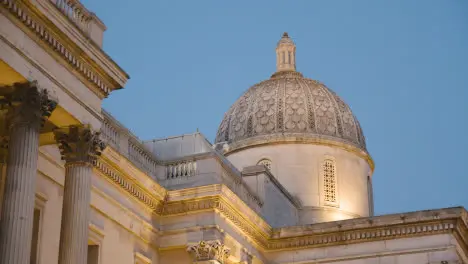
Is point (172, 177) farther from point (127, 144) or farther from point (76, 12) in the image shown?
point (76, 12)

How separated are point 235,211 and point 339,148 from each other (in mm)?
10878

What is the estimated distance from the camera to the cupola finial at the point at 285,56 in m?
43.4

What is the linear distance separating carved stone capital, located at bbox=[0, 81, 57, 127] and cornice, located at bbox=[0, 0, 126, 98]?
1048 mm

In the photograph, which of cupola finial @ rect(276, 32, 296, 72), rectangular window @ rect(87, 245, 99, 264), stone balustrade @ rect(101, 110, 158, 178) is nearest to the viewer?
rectangular window @ rect(87, 245, 99, 264)

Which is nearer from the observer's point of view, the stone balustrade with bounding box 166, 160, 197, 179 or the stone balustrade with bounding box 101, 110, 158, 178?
the stone balustrade with bounding box 101, 110, 158, 178

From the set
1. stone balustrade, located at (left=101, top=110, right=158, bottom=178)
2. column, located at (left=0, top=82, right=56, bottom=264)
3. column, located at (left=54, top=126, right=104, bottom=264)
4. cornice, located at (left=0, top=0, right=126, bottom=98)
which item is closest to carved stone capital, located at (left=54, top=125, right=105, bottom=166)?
column, located at (left=54, top=126, right=104, bottom=264)

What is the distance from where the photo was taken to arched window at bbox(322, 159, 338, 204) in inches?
1501

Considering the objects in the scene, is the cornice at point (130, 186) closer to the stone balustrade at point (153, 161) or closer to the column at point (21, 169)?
the stone balustrade at point (153, 161)

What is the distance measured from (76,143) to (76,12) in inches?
121

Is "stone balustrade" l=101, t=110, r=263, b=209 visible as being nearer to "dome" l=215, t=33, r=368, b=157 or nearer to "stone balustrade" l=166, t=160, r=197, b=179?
"stone balustrade" l=166, t=160, r=197, b=179

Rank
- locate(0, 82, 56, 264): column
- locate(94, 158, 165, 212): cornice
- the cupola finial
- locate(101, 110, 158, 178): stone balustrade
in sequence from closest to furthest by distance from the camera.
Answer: locate(0, 82, 56, 264): column, locate(94, 158, 165, 212): cornice, locate(101, 110, 158, 178): stone balustrade, the cupola finial

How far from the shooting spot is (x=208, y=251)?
27453 millimetres

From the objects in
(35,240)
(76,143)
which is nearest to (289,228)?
(35,240)

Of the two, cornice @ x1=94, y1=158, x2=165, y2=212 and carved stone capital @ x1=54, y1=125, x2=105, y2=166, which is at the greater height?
cornice @ x1=94, y1=158, x2=165, y2=212
